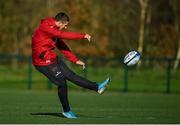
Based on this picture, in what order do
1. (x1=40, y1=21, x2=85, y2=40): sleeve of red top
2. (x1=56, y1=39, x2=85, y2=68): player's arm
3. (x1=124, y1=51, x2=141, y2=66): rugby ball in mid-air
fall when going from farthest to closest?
(x1=124, y1=51, x2=141, y2=66): rugby ball in mid-air, (x1=56, y1=39, x2=85, y2=68): player's arm, (x1=40, y1=21, x2=85, y2=40): sleeve of red top

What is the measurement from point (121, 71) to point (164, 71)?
2.17 metres

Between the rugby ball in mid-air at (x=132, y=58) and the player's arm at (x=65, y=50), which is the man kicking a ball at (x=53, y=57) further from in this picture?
the rugby ball in mid-air at (x=132, y=58)

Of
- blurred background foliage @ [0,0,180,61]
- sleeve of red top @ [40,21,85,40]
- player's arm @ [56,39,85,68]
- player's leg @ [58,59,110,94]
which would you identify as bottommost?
blurred background foliage @ [0,0,180,61]

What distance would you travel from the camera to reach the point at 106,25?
185ft

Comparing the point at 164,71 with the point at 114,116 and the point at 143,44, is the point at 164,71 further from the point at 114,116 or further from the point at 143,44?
the point at 114,116

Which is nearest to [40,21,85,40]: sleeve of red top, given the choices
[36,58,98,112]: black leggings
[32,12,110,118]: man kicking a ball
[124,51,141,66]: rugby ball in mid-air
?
[32,12,110,118]: man kicking a ball

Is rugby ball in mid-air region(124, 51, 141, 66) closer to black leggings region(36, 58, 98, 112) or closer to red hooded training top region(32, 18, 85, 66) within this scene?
black leggings region(36, 58, 98, 112)

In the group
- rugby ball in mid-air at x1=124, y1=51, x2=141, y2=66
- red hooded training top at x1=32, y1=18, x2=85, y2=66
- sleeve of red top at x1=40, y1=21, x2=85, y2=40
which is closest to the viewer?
sleeve of red top at x1=40, y1=21, x2=85, y2=40

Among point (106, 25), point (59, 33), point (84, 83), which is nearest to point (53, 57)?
point (59, 33)

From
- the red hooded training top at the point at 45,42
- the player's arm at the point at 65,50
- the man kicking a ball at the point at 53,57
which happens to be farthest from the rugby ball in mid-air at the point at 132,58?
the red hooded training top at the point at 45,42

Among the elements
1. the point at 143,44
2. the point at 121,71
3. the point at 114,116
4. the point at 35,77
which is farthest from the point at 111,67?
the point at 114,116

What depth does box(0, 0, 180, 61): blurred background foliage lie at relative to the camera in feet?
170

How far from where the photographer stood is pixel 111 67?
124 ft

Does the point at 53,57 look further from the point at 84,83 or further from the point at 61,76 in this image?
the point at 84,83
